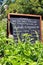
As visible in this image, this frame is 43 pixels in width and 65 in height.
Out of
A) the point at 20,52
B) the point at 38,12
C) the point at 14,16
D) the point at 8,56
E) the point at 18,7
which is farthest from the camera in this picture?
the point at 18,7

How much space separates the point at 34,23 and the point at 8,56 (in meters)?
2.75

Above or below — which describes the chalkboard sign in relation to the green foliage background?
below

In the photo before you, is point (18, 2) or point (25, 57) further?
point (18, 2)

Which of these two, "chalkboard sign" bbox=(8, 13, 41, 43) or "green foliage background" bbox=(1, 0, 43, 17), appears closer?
"chalkboard sign" bbox=(8, 13, 41, 43)

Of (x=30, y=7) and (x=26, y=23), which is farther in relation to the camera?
(x=30, y=7)

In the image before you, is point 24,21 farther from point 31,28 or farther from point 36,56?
point 36,56

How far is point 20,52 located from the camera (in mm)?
2480

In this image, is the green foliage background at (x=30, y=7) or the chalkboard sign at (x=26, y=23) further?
the green foliage background at (x=30, y=7)

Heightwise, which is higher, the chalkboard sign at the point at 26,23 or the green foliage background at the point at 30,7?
the green foliage background at the point at 30,7

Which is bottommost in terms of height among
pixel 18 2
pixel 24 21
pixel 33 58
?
pixel 33 58

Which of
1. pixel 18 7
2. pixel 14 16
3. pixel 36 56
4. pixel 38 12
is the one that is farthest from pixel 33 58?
pixel 18 7

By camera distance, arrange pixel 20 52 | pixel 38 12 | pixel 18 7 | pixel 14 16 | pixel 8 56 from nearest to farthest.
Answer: pixel 8 56
pixel 20 52
pixel 14 16
pixel 38 12
pixel 18 7

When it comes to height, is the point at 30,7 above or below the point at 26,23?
above

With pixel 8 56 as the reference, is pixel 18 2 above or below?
above
